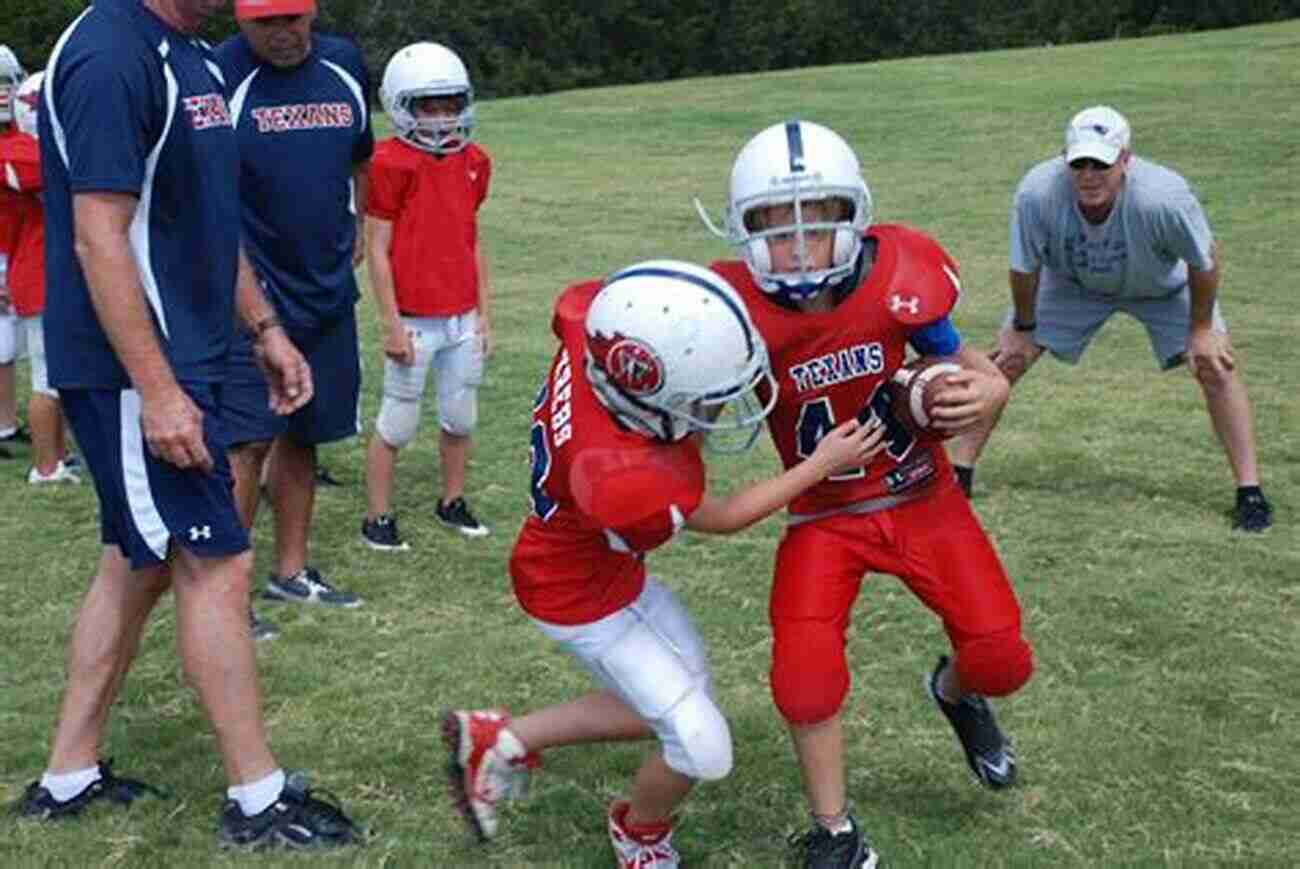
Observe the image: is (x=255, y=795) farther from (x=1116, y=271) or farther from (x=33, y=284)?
(x=33, y=284)

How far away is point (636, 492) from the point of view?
366 centimetres

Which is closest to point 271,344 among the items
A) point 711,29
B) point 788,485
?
point 788,485

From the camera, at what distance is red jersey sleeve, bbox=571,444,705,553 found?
3660mm

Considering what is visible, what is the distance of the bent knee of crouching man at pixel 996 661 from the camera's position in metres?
4.23

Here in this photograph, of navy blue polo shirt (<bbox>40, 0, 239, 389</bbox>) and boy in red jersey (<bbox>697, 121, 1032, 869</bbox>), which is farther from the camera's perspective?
boy in red jersey (<bbox>697, 121, 1032, 869</bbox>)

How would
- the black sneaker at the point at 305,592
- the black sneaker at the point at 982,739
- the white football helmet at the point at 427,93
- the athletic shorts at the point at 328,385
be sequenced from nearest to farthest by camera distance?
1. the black sneaker at the point at 982,739
2. the athletic shorts at the point at 328,385
3. the black sneaker at the point at 305,592
4. the white football helmet at the point at 427,93

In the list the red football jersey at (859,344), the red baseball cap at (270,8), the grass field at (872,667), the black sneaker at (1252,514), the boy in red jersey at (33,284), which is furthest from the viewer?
the boy in red jersey at (33,284)

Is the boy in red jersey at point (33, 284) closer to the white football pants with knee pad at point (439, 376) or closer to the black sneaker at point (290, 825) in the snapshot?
the white football pants with knee pad at point (439, 376)

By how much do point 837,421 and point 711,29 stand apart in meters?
57.1

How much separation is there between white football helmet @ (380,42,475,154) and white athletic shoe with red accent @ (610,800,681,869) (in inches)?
127

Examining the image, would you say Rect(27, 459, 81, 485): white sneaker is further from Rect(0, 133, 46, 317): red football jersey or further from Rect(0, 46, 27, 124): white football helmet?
Rect(0, 46, 27, 124): white football helmet

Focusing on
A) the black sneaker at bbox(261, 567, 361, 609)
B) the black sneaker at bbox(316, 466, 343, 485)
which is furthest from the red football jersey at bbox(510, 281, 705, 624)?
the black sneaker at bbox(316, 466, 343, 485)

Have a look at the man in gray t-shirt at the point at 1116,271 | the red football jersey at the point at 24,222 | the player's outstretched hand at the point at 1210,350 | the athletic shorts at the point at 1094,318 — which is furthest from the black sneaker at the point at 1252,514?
the red football jersey at the point at 24,222

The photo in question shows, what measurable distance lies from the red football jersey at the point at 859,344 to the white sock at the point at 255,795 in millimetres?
1470
